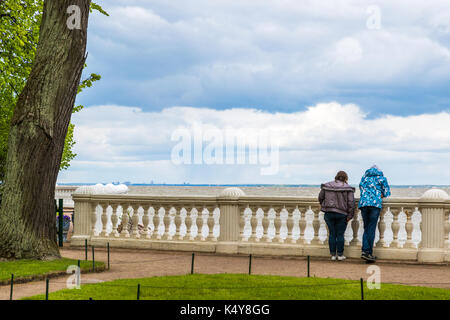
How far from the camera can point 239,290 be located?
8.30 meters

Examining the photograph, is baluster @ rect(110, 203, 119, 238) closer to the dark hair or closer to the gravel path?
the gravel path

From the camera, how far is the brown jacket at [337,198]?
1226cm

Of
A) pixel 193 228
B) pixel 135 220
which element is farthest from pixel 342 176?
pixel 193 228

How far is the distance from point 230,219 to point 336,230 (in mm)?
2432

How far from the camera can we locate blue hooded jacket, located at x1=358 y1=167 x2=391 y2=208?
12.1 metres

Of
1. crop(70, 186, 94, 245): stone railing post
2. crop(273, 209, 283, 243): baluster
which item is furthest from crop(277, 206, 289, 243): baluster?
crop(70, 186, 94, 245): stone railing post

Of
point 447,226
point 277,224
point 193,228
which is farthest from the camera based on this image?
point 193,228

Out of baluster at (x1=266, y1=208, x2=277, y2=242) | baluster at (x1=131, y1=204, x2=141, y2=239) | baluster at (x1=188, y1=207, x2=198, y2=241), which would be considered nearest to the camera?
baluster at (x1=266, y1=208, x2=277, y2=242)

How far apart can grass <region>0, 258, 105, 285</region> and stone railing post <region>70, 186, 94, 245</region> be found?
11.0 ft

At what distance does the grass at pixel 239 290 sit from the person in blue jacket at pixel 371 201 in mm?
3133

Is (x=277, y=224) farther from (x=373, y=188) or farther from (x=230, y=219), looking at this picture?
(x=373, y=188)

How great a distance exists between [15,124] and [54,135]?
785mm

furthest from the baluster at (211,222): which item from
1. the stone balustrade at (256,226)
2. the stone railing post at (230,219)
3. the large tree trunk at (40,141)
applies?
the large tree trunk at (40,141)

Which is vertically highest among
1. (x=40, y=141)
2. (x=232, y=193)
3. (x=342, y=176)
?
(x=40, y=141)
